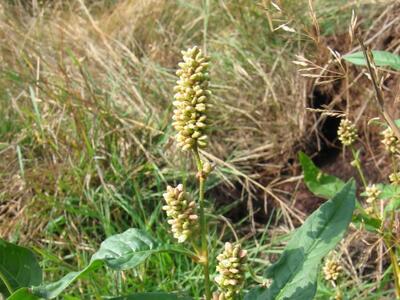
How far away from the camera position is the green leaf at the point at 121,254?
0.80 meters

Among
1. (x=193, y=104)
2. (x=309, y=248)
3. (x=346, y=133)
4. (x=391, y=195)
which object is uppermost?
(x=193, y=104)

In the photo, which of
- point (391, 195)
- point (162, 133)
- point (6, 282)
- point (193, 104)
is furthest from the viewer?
point (162, 133)

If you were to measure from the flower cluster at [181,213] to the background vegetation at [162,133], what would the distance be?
1.31 meters

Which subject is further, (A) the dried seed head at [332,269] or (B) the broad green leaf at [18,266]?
(A) the dried seed head at [332,269]

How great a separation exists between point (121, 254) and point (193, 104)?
0.72ft

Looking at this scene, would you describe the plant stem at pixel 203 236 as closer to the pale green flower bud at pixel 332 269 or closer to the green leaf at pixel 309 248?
the green leaf at pixel 309 248

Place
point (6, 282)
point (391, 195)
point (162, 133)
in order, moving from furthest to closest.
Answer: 1. point (162, 133)
2. point (391, 195)
3. point (6, 282)

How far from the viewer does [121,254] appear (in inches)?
33.7

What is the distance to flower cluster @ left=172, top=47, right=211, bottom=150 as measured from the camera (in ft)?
2.64

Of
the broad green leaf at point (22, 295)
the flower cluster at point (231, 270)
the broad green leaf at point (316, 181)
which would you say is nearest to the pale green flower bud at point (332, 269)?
the broad green leaf at point (316, 181)

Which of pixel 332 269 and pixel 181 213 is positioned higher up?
pixel 181 213

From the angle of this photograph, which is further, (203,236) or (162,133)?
(162,133)

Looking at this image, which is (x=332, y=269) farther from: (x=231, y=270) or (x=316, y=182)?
(x=231, y=270)

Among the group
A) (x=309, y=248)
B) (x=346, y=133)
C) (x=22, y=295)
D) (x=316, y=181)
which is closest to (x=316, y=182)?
(x=316, y=181)
